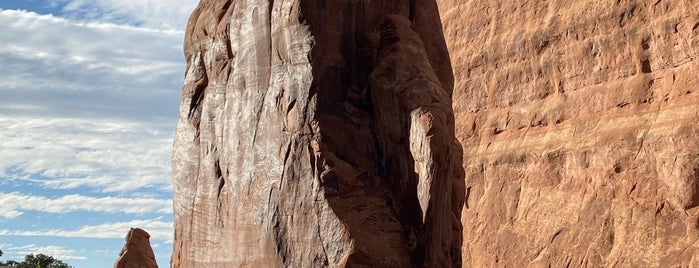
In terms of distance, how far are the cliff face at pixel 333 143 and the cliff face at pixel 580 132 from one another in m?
11.2

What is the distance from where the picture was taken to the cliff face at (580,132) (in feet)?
60.0

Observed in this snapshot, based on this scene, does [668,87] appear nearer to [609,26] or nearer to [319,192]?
[609,26]

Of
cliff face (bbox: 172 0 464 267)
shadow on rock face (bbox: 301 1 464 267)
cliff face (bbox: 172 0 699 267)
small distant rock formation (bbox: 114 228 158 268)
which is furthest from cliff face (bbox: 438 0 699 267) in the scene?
shadow on rock face (bbox: 301 1 464 267)

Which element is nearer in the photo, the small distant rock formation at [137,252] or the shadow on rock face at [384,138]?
the shadow on rock face at [384,138]

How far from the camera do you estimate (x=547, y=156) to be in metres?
21.6

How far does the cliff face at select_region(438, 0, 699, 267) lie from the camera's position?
18.3 metres

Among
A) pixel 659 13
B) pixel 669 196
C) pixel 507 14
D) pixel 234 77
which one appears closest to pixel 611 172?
pixel 669 196

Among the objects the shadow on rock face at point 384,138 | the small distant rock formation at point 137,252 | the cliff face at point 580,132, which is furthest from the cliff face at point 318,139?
the cliff face at point 580,132

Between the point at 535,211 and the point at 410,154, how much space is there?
1504 centimetres

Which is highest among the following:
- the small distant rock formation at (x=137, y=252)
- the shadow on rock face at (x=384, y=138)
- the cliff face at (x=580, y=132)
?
the cliff face at (x=580, y=132)

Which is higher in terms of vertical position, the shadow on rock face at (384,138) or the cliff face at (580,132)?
the cliff face at (580,132)

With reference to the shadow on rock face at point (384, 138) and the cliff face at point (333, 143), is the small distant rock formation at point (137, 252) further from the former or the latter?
the shadow on rock face at point (384, 138)

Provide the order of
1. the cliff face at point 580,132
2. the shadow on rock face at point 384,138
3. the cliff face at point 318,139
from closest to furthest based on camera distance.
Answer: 1. the shadow on rock face at point 384,138
2. the cliff face at point 318,139
3. the cliff face at point 580,132

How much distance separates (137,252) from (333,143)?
756 centimetres
